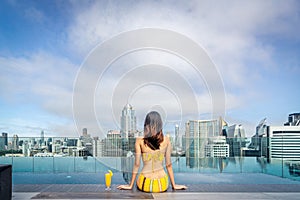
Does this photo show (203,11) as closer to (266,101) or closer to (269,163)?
(266,101)

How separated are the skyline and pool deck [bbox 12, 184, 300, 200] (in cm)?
184

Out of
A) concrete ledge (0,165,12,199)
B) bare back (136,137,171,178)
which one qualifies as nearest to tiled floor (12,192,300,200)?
bare back (136,137,171,178)

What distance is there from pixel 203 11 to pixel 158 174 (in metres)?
5.15

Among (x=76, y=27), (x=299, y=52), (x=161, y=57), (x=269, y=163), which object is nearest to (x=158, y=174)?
(x=161, y=57)

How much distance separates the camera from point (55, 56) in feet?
28.9

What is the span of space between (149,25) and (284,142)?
5.19 metres

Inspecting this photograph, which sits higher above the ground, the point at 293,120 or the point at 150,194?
the point at 293,120

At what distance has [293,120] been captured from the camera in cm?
1063

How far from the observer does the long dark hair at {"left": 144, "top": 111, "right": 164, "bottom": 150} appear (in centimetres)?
495

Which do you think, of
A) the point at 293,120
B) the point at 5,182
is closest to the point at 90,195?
the point at 5,182

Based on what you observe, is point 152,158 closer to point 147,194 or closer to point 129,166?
point 147,194

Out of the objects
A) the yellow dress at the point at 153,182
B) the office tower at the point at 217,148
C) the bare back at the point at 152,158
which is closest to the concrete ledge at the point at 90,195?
the yellow dress at the point at 153,182

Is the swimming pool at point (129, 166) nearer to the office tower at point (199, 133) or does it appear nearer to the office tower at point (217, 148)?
the office tower at point (217, 148)

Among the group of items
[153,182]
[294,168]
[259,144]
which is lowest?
[294,168]
